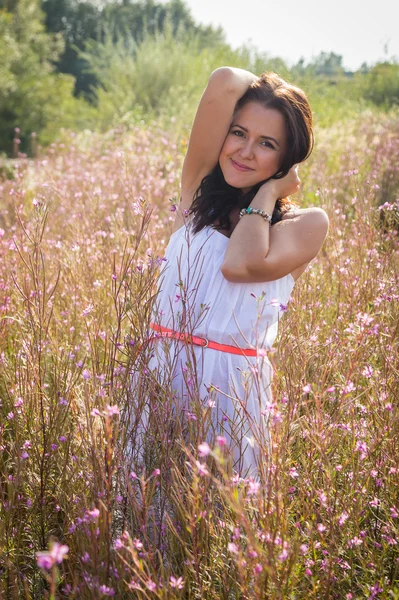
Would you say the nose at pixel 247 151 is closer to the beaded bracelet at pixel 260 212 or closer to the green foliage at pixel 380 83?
the beaded bracelet at pixel 260 212

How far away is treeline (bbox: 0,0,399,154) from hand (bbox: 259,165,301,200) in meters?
3.81

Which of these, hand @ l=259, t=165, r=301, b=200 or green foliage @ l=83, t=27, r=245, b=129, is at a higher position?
green foliage @ l=83, t=27, r=245, b=129

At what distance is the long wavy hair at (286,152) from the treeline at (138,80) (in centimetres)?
369

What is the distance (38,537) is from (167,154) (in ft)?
18.9

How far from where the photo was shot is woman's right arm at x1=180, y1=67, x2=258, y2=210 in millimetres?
2465

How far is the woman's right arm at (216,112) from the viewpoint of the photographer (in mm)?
2465

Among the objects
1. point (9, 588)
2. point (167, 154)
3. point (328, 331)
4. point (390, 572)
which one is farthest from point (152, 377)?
point (167, 154)

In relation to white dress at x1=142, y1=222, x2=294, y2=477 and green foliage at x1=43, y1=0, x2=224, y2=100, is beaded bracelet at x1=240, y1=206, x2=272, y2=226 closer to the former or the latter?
white dress at x1=142, y1=222, x2=294, y2=477

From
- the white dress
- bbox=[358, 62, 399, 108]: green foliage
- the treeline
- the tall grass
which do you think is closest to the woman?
the white dress

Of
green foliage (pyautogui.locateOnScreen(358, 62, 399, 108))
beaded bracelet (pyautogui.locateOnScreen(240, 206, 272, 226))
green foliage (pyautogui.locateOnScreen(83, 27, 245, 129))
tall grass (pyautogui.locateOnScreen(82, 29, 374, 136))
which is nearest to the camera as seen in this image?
beaded bracelet (pyautogui.locateOnScreen(240, 206, 272, 226))

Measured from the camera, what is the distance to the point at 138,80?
13.0 meters

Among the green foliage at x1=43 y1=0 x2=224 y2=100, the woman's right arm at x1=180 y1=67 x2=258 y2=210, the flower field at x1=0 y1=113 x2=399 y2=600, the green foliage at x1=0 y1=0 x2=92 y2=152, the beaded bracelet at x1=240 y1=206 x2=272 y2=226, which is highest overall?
the green foliage at x1=43 y1=0 x2=224 y2=100

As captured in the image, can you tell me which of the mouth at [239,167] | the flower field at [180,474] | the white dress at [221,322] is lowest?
the flower field at [180,474]

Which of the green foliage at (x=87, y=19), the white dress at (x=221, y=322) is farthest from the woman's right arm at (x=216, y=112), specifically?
the green foliage at (x=87, y=19)
